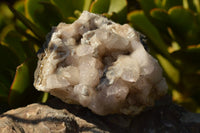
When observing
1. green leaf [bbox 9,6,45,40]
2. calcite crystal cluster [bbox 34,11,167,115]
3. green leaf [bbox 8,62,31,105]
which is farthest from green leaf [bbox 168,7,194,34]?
green leaf [bbox 8,62,31,105]

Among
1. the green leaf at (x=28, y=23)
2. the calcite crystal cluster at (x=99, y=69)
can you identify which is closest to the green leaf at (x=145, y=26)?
the calcite crystal cluster at (x=99, y=69)

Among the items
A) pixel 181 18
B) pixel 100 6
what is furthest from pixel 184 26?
pixel 100 6

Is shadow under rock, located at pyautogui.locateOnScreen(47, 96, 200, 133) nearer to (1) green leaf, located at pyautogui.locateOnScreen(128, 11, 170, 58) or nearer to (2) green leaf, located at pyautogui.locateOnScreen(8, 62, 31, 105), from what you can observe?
(2) green leaf, located at pyautogui.locateOnScreen(8, 62, 31, 105)

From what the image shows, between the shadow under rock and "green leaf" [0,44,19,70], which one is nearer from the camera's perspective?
the shadow under rock

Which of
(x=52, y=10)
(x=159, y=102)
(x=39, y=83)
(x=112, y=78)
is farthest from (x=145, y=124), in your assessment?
(x=52, y=10)

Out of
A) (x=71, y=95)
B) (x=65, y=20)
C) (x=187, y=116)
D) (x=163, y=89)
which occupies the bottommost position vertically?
(x=187, y=116)

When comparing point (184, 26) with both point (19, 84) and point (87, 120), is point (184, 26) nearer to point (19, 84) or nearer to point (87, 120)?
point (87, 120)

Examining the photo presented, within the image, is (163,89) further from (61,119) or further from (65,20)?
(65,20)

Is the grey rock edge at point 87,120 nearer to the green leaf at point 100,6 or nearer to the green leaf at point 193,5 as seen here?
the green leaf at point 100,6

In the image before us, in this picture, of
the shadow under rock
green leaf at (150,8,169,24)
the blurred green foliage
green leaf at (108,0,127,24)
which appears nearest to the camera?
the shadow under rock
